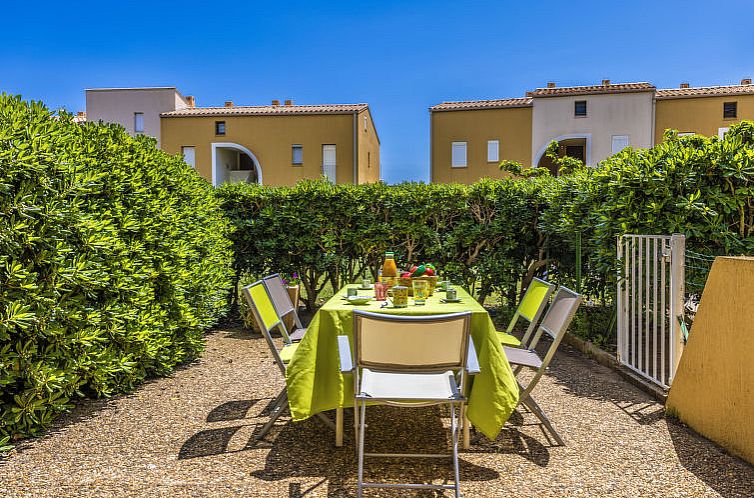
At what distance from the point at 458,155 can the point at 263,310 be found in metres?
25.8

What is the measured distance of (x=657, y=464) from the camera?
10.4ft

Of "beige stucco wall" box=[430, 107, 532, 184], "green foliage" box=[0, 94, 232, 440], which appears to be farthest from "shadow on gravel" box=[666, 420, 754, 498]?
"beige stucco wall" box=[430, 107, 532, 184]

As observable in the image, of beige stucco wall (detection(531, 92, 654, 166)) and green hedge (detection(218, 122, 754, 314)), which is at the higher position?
beige stucco wall (detection(531, 92, 654, 166))

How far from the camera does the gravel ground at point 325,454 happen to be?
288 cm

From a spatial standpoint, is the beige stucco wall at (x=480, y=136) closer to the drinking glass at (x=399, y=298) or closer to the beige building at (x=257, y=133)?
the beige building at (x=257, y=133)

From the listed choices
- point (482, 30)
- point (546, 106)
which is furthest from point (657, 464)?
point (546, 106)

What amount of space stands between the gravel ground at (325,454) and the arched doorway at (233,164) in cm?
2634

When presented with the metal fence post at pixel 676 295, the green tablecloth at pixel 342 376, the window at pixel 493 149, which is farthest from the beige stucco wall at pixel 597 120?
the green tablecloth at pixel 342 376

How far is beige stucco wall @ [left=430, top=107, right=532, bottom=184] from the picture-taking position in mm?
28281

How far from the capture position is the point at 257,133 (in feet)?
98.2

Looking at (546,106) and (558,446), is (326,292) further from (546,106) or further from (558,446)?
(546,106)

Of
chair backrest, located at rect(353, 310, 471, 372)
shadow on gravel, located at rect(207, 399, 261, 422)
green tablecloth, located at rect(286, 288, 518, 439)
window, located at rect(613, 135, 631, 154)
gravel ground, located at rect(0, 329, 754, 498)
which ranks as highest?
window, located at rect(613, 135, 631, 154)

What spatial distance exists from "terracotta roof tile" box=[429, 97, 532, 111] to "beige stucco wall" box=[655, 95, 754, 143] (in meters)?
6.76

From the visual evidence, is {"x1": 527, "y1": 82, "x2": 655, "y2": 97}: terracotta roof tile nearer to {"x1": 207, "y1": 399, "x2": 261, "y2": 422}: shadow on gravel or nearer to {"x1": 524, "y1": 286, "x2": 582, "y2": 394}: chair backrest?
{"x1": 524, "y1": 286, "x2": 582, "y2": 394}: chair backrest
